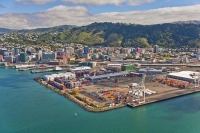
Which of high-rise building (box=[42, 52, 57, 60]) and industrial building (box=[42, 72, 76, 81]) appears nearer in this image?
industrial building (box=[42, 72, 76, 81])

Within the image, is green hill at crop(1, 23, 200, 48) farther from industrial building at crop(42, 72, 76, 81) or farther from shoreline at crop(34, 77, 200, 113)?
shoreline at crop(34, 77, 200, 113)

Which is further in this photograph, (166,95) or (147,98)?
(166,95)

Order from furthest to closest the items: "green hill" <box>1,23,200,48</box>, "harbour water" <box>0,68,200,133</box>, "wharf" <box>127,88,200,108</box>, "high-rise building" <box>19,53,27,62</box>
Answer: "green hill" <box>1,23,200,48</box>, "high-rise building" <box>19,53,27,62</box>, "wharf" <box>127,88,200,108</box>, "harbour water" <box>0,68,200,133</box>

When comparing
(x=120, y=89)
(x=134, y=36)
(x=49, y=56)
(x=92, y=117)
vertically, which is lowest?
(x=92, y=117)

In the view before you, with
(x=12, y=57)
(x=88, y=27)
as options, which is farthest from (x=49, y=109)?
(x=88, y=27)

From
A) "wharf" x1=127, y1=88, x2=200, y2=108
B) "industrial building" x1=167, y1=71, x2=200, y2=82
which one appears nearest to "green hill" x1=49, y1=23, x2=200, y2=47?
"industrial building" x1=167, y1=71, x2=200, y2=82

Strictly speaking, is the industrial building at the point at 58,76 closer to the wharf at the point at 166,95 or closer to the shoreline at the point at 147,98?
the shoreline at the point at 147,98

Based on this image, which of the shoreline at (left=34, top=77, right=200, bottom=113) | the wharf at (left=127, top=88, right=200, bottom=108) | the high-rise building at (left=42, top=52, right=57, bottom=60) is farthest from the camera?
the high-rise building at (left=42, top=52, right=57, bottom=60)

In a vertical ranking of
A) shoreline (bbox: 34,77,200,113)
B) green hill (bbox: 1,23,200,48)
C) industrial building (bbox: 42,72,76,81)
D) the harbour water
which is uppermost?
green hill (bbox: 1,23,200,48)

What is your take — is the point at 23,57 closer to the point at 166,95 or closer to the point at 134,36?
the point at 166,95

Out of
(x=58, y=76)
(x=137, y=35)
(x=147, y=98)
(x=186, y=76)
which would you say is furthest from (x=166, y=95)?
(x=137, y=35)
